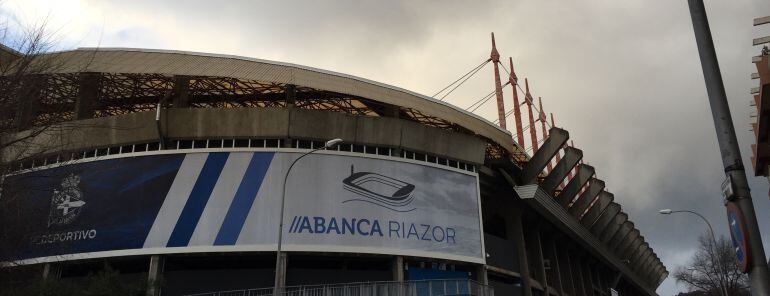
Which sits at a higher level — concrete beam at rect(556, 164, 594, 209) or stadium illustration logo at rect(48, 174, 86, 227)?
concrete beam at rect(556, 164, 594, 209)

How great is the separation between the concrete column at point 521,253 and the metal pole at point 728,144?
37.5 metres

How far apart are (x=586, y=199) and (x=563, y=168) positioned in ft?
36.4

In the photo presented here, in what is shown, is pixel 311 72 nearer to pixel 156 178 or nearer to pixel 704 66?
pixel 156 178

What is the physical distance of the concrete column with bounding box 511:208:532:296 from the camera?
40969mm

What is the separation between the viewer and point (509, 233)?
4350 centimetres

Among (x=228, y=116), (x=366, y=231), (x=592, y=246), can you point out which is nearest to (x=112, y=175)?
(x=228, y=116)

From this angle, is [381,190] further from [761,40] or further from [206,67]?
[761,40]

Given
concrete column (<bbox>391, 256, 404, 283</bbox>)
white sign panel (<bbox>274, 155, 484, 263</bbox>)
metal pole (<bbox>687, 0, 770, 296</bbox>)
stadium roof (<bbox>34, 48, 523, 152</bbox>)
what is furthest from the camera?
stadium roof (<bbox>34, 48, 523, 152</bbox>)

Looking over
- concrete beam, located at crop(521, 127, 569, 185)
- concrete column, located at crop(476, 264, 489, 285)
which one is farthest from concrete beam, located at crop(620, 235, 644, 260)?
concrete column, located at crop(476, 264, 489, 285)

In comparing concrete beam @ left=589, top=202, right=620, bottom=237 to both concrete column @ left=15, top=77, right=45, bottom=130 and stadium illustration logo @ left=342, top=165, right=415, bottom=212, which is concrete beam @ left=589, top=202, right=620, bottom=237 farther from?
concrete column @ left=15, top=77, right=45, bottom=130

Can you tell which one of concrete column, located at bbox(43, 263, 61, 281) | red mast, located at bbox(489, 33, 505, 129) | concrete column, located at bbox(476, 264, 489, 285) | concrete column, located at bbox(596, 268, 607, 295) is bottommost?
concrete column, located at bbox(43, 263, 61, 281)

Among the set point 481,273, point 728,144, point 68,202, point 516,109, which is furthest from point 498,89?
point 728,144

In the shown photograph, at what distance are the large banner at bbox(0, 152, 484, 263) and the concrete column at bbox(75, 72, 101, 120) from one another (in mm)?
3886

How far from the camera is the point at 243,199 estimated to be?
2909 cm
